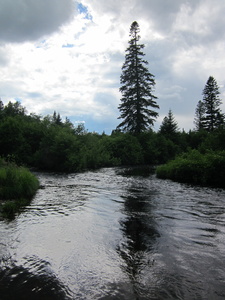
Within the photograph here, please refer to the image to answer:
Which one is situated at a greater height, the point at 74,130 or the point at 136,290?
the point at 74,130

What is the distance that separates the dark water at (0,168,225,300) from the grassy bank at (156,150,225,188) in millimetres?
4509

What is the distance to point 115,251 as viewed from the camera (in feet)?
18.0

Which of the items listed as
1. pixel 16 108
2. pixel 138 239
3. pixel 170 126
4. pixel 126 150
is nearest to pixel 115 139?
pixel 126 150

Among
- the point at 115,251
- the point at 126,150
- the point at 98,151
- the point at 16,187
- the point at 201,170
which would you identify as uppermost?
the point at 126,150

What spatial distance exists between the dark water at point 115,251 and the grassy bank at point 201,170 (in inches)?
178

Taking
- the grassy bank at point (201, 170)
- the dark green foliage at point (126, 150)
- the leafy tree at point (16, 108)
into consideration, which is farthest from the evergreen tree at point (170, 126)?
the leafy tree at point (16, 108)

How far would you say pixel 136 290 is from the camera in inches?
156

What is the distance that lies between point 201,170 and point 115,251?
11051 millimetres

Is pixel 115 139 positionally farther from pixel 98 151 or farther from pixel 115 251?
pixel 115 251

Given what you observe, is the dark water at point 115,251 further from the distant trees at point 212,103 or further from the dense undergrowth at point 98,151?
the distant trees at point 212,103

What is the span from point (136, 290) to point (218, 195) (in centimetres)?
871

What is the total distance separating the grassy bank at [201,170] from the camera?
555 inches

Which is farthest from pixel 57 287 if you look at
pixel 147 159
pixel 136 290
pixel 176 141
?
pixel 176 141

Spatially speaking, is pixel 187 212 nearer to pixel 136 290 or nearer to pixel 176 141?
pixel 136 290
